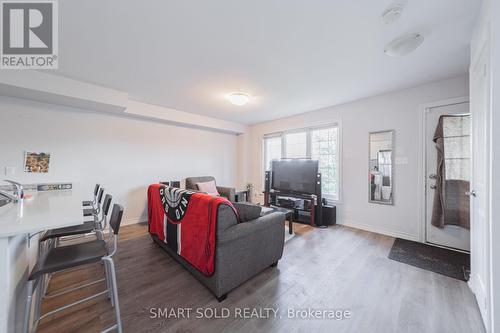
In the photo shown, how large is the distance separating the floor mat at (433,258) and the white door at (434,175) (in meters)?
0.16

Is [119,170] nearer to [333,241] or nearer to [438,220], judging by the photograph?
[333,241]

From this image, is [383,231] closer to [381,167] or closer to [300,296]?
[381,167]

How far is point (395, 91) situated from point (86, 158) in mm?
5567

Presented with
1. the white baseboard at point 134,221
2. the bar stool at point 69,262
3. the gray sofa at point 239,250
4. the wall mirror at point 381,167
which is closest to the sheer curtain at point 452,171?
the wall mirror at point 381,167

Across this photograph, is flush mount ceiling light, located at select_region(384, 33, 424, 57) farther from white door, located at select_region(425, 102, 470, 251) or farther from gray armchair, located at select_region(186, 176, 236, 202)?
gray armchair, located at select_region(186, 176, 236, 202)

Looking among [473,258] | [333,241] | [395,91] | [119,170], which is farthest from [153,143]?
[473,258]

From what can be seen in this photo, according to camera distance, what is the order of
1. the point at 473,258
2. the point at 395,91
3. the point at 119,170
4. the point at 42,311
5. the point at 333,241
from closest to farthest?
the point at 42,311 → the point at 473,258 → the point at 333,241 → the point at 395,91 → the point at 119,170

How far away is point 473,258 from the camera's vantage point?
5.81 ft

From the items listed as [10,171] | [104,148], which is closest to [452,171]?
[104,148]

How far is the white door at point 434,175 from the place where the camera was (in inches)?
100

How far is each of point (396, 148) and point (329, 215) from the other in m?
1.68

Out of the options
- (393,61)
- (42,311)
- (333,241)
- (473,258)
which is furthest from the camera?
(333,241)

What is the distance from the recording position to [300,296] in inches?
67.9

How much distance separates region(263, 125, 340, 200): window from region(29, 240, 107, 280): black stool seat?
3.91m
